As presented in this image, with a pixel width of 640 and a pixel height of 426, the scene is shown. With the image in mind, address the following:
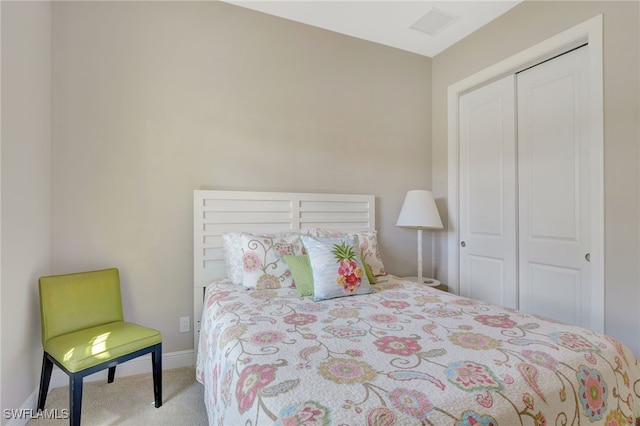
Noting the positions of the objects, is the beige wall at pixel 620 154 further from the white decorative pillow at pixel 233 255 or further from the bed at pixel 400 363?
the white decorative pillow at pixel 233 255

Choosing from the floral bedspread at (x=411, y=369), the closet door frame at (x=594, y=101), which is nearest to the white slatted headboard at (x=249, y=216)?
the floral bedspread at (x=411, y=369)

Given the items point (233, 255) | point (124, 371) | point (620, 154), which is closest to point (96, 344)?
point (124, 371)

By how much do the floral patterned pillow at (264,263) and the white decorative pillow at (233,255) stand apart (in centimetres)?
4

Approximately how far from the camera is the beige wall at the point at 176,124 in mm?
2074

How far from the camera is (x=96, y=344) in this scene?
1626mm

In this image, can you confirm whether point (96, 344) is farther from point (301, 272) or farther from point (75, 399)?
point (301, 272)

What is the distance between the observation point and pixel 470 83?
2871 mm

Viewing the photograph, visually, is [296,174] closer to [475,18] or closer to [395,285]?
[395,285]

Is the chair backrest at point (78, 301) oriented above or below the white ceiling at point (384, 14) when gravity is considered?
below

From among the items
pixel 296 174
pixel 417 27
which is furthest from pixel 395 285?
pixel 417 27

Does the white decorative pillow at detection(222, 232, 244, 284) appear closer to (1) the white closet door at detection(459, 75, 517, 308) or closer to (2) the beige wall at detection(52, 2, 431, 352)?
(2) the beige wall at detection(52, 2, 431, 352)

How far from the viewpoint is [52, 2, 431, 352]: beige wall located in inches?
81.7

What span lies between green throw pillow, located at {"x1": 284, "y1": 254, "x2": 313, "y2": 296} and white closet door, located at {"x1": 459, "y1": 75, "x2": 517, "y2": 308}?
175 centimetres

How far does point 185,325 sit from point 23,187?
1298mm
